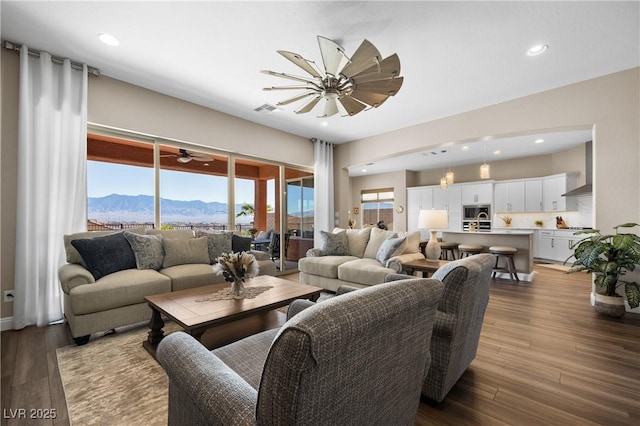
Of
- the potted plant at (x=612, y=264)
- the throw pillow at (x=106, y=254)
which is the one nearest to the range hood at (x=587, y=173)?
the potted plant at (x=612, y=264)

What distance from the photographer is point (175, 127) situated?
159 inches

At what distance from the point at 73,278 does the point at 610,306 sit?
5.51m

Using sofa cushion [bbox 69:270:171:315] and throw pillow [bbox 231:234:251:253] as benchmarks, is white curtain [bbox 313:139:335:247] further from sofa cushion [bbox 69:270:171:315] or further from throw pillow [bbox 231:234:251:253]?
sofa cushion [bbox 69:270:171:315]

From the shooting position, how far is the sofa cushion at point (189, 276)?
3039mm

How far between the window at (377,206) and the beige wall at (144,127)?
4787 millimetres

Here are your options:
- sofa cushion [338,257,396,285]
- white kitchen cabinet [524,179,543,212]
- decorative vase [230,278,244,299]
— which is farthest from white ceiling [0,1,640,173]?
white kitchen cabinet [524,179,543,212]

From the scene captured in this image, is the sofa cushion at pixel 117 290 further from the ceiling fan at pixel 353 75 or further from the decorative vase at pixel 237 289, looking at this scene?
the ceiling fan at pixel 353 75

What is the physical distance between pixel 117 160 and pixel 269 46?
262cm

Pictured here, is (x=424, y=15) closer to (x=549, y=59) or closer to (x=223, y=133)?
(x=549, y=59)

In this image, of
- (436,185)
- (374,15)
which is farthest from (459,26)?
(436,185)

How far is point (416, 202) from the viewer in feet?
30.2

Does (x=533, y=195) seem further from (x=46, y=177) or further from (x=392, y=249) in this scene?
(x=46, y=177)

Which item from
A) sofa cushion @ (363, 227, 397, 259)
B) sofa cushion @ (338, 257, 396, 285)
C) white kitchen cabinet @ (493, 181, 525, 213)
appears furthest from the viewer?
white kitchen cabinet @ (493, 181, 525, 213)

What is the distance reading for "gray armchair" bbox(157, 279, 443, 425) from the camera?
60 centimetres
